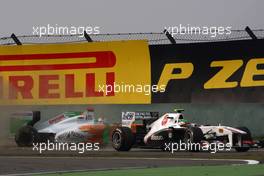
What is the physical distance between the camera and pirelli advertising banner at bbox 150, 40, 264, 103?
70.1ft

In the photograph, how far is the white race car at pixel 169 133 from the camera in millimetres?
17250

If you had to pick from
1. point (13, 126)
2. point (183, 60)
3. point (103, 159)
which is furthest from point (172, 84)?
point (103, 159)

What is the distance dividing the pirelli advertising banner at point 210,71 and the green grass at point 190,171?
32.0 ft

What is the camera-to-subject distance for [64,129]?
2084 cm

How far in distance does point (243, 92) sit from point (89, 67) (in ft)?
19.1

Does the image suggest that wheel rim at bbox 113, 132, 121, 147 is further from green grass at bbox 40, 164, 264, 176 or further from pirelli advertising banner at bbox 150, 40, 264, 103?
green grass at bbox 40, 164, 264, 176

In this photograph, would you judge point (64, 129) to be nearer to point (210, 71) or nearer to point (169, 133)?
point (169, 133)

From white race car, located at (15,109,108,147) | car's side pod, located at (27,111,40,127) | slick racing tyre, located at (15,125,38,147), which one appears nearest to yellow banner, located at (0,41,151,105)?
car's side pod, located at (27,111,40,127)

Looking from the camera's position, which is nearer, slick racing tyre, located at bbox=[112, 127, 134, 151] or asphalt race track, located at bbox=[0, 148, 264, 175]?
asphalt race track, located at bbox=[0, 148, 264, 175]

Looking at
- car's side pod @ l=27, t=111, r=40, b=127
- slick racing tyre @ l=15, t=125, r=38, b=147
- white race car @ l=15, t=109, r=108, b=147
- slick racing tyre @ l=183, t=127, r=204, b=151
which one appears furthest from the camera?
car's side pod @ l=27, t=111, r=40, b=127

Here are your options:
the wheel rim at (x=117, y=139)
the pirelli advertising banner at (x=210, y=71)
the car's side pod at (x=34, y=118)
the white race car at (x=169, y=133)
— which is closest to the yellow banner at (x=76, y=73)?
the pirelli advertising banner at (x=210, y=71)

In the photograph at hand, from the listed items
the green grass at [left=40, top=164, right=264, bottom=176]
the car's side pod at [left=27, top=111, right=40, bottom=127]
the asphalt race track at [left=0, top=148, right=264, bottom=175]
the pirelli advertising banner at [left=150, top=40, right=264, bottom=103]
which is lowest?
the asphalt race track at [left=0, top=148, right=264, bottom=175]

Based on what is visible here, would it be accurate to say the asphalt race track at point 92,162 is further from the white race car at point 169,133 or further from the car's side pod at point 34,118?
the car's side pod at point 34,118

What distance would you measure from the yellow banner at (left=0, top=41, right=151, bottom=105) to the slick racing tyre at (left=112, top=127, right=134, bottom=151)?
3.56 metres
